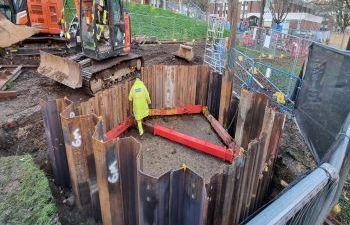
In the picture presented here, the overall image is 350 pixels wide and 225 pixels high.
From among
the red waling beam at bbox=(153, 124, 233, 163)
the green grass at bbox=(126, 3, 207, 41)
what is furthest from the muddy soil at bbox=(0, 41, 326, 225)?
the green grass at bbox=(126, 3, 207, 41)

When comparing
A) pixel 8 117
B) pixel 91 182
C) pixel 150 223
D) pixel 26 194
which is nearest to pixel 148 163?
pixel 91 182

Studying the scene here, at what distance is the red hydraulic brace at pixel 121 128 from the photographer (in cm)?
683

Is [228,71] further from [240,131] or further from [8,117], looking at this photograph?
[8,117]

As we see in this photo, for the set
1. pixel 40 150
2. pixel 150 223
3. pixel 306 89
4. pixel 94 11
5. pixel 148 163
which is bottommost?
pixel 148 163

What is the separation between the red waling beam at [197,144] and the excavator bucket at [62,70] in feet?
11.9

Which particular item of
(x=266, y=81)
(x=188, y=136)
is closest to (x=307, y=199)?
(x=188, y=136)

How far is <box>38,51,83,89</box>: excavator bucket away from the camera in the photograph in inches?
355

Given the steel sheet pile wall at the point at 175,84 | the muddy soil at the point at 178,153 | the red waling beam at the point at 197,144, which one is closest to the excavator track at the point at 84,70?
the steel sheet pile wall at the point at 175,84

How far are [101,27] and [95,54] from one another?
103 cm

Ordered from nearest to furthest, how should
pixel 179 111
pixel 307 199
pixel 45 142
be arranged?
pixel 307 199
pixel 45 142
pixel 179 111

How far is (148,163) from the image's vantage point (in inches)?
254

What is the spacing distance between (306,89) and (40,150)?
6.30 metres

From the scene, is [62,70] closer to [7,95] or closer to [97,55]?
[97,55]

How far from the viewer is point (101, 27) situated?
953cm
